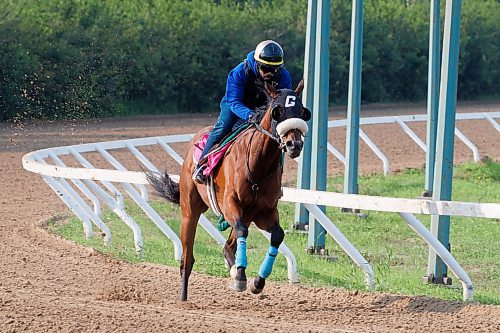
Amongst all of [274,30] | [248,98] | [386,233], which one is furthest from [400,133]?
[248,98]

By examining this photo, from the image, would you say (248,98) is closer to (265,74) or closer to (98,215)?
(265,74)

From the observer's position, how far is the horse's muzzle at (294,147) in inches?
275

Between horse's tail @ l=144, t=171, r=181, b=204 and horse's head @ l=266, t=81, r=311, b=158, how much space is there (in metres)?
1.84

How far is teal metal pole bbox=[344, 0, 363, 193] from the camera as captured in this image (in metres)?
12.4

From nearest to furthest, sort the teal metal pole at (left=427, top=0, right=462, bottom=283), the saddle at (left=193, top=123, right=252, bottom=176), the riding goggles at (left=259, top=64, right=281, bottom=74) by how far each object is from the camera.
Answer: the riding goggles at (left=259, top=64, right=281, bottom=74), the saddle at (left=193, top=123, right=252, bottom=176), the teal metal pole at (left=427, top=0, right=462, bottom=283)

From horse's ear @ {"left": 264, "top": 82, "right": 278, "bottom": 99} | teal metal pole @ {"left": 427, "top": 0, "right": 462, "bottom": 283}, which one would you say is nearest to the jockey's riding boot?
horse's ear @ {"left": 264, "top": 82, "right": 278, "bottom": 99}

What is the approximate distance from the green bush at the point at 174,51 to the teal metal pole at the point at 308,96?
32.8ft

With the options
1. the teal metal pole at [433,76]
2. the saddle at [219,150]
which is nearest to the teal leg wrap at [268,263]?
the saddle at [219,150]

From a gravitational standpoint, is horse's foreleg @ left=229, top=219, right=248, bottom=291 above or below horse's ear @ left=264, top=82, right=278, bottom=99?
below

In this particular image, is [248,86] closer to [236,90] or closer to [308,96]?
[236,90]

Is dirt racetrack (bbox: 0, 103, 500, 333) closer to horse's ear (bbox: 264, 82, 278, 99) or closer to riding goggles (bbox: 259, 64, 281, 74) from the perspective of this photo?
horse's ear (bbox: 264, 82, 278, 99)

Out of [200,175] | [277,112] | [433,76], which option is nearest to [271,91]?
[277,112]

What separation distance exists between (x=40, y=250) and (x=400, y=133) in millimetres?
13294

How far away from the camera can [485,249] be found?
11523 mm
